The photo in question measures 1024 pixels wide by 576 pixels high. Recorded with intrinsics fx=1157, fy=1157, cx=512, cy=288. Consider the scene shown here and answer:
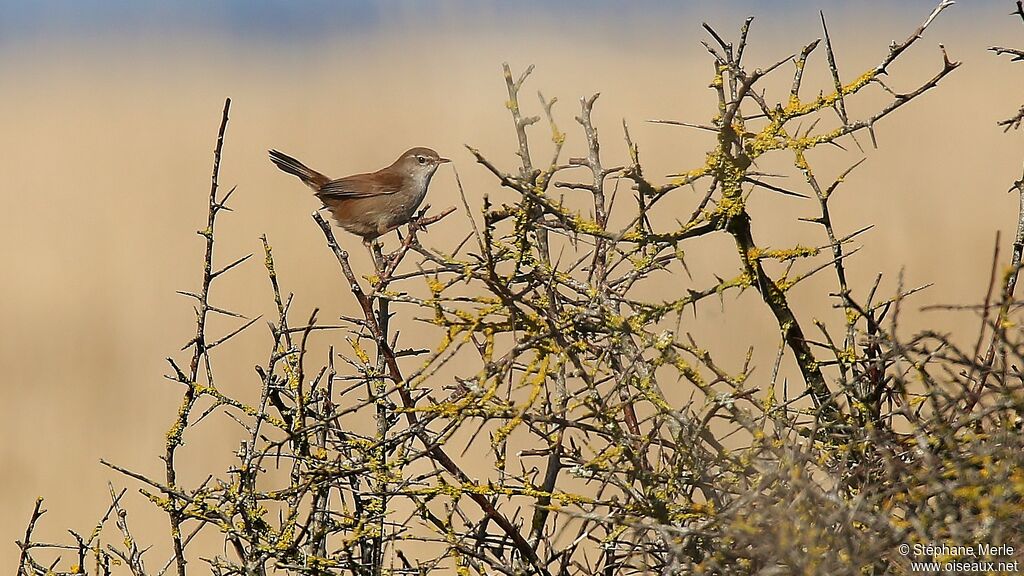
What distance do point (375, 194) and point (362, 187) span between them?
0.29 feet

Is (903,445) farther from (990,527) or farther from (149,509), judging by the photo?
(149,509)

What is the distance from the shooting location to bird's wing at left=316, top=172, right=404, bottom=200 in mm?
4980

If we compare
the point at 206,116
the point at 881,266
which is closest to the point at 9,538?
the point at 881,266

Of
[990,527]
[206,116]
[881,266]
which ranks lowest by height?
[990,527]

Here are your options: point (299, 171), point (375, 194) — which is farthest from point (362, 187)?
point (299, 171)

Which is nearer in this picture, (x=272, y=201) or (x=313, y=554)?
(x=313, y=554)

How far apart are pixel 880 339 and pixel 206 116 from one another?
1087cm

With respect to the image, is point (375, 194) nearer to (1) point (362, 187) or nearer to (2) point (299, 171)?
(1) point (362, 187)

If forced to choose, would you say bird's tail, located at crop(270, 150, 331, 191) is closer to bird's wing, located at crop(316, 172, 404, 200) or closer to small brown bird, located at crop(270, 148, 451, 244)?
small brown bird, located at crop(270, 148, 451, 244)

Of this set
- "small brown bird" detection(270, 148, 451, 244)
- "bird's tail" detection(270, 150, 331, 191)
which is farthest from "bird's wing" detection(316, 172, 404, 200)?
"bird's tail" detection(270, 150, 331, 191)

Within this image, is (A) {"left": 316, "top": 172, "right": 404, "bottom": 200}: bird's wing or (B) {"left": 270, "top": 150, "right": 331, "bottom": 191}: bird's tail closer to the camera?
(A) {"left": 316, "top": 172, "right": 404, "bottom": 200}: bird's wing

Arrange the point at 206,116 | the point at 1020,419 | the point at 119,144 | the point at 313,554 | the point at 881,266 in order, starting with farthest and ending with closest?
the point at 206,116
the point at 119,144
the point at 881,266
the point at 313,554
the point at 1020,419

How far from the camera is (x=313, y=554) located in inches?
73.0

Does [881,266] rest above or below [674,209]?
below
